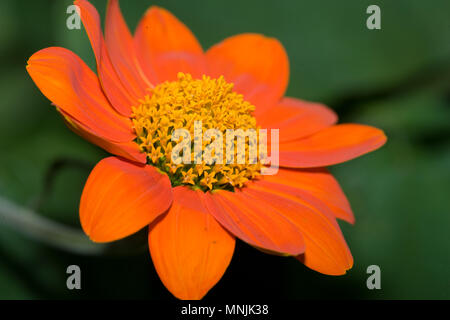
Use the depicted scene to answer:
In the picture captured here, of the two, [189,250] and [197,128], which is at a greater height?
[197,128]

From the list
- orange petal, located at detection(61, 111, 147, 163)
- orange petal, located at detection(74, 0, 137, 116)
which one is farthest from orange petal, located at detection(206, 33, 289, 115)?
orange petal, located at detection(61, 111, 147, 163)

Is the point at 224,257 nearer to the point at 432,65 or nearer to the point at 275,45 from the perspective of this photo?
the point at 275,45

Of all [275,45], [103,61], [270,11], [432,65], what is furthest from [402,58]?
[103,61]

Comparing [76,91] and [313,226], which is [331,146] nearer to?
[313,226]

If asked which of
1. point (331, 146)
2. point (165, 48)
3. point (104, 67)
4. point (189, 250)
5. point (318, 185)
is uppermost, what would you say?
point (165, 48)

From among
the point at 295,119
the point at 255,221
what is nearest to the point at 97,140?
the point at 255,221

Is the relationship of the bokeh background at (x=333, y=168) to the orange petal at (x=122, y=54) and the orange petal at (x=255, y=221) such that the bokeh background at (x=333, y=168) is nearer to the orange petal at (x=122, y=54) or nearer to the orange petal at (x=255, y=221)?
the orange petal at (x=122, y=54)

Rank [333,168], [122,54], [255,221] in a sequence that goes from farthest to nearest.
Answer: [333,168]
[122,54]
[255,221]
